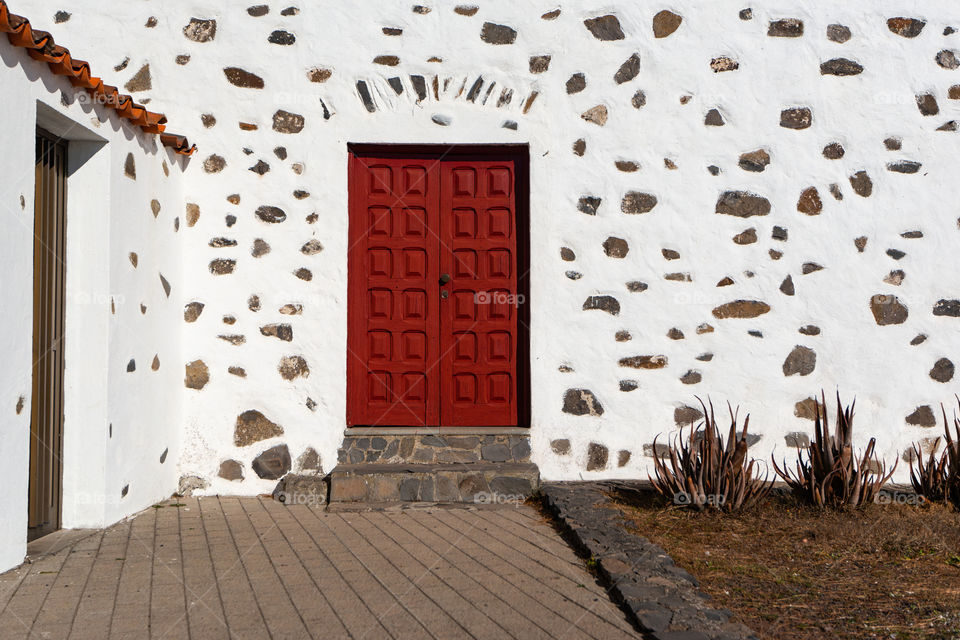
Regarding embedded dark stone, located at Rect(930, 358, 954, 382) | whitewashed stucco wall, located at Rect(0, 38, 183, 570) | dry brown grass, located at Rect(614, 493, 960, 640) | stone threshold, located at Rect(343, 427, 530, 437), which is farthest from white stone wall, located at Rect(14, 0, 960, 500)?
dry brown grass, located at Rect(614, 493, 960, 640)

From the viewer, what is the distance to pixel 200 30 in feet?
17.6

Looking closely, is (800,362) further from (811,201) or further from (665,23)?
(665,23)

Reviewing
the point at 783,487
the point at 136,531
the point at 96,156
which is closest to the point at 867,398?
the point at 783,487

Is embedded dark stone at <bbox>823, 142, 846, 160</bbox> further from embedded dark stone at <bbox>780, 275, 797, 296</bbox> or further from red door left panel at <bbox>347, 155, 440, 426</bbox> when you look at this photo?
red door left panel at <bbox>347, 155, 440, 426</bbox>

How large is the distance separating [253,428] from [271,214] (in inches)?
53.3

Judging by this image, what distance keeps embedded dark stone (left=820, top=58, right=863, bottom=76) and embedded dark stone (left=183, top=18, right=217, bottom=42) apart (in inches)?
154

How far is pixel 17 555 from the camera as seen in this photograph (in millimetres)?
3590

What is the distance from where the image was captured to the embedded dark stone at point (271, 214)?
5.35 metres

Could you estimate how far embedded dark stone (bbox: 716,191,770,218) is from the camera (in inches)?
213

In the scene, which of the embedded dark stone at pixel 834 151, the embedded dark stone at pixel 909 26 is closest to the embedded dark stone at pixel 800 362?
the embedded dark stone at pixel 834 151

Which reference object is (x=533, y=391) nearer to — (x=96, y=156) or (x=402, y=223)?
(x=402, y=223)

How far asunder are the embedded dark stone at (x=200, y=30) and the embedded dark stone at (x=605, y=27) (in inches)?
93.4

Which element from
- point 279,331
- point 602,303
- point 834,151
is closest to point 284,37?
point 279,331

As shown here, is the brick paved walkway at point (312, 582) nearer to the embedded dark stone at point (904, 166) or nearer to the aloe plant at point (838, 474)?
the aloe plant at point (838, 474)
